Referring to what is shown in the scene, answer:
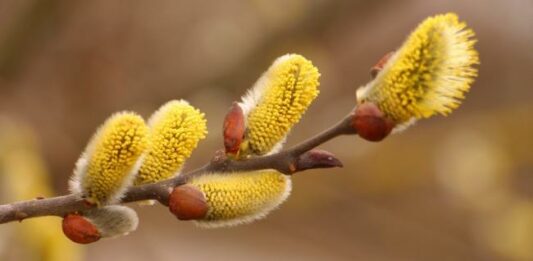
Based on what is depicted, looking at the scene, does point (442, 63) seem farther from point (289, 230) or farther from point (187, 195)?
point (289, 230)

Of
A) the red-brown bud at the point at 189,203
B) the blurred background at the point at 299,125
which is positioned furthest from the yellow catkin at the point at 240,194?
the blurred background at the point at 299,125

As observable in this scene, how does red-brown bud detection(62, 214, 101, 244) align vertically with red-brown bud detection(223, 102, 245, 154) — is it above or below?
below

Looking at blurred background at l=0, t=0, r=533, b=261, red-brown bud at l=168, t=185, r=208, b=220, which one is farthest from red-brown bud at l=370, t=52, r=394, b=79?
blurred background at l=0, t=0, r=533, b=261

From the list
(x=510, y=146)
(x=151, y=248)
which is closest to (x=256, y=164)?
(x=151, y=248)

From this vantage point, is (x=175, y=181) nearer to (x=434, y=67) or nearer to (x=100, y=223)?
(x=100, y=223)

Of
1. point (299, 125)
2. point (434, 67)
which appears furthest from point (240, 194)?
point (299, 125)

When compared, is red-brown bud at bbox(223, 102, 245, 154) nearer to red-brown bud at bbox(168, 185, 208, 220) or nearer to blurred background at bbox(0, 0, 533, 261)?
red-brown bud at bbox(168, 185, 208, 220)
